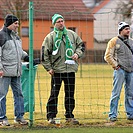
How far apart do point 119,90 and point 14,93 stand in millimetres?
1983

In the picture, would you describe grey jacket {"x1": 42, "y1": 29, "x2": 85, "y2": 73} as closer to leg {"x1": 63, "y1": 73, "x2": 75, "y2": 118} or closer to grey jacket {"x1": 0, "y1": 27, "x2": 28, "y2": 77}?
leg {"x1": 63, "y1": 73, "x2": 75, "y2": 118}

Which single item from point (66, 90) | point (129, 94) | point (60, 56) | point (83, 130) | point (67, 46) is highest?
point (67, 46)

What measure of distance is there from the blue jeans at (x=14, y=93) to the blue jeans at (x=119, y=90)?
1.74m

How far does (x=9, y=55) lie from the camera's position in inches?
361

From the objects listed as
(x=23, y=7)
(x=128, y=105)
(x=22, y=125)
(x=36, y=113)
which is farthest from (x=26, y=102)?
(x=23, y=7)

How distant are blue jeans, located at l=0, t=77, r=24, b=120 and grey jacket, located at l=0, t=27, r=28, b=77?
0.50 ft

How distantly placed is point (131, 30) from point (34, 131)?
3168 mm

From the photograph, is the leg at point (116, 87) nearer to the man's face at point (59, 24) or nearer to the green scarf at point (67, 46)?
the green scarf at point (67, 46)

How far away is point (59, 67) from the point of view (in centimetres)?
945

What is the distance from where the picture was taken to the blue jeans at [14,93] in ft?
30.2

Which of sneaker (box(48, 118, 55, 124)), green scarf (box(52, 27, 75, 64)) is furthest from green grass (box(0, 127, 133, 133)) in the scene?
green scarf (box(52, 27, 75, 64))

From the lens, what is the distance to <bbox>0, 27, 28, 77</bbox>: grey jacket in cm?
913

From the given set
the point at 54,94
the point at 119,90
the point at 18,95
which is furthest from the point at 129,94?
the point at 18,95

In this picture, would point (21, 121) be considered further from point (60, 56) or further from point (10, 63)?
point (60, 56)
